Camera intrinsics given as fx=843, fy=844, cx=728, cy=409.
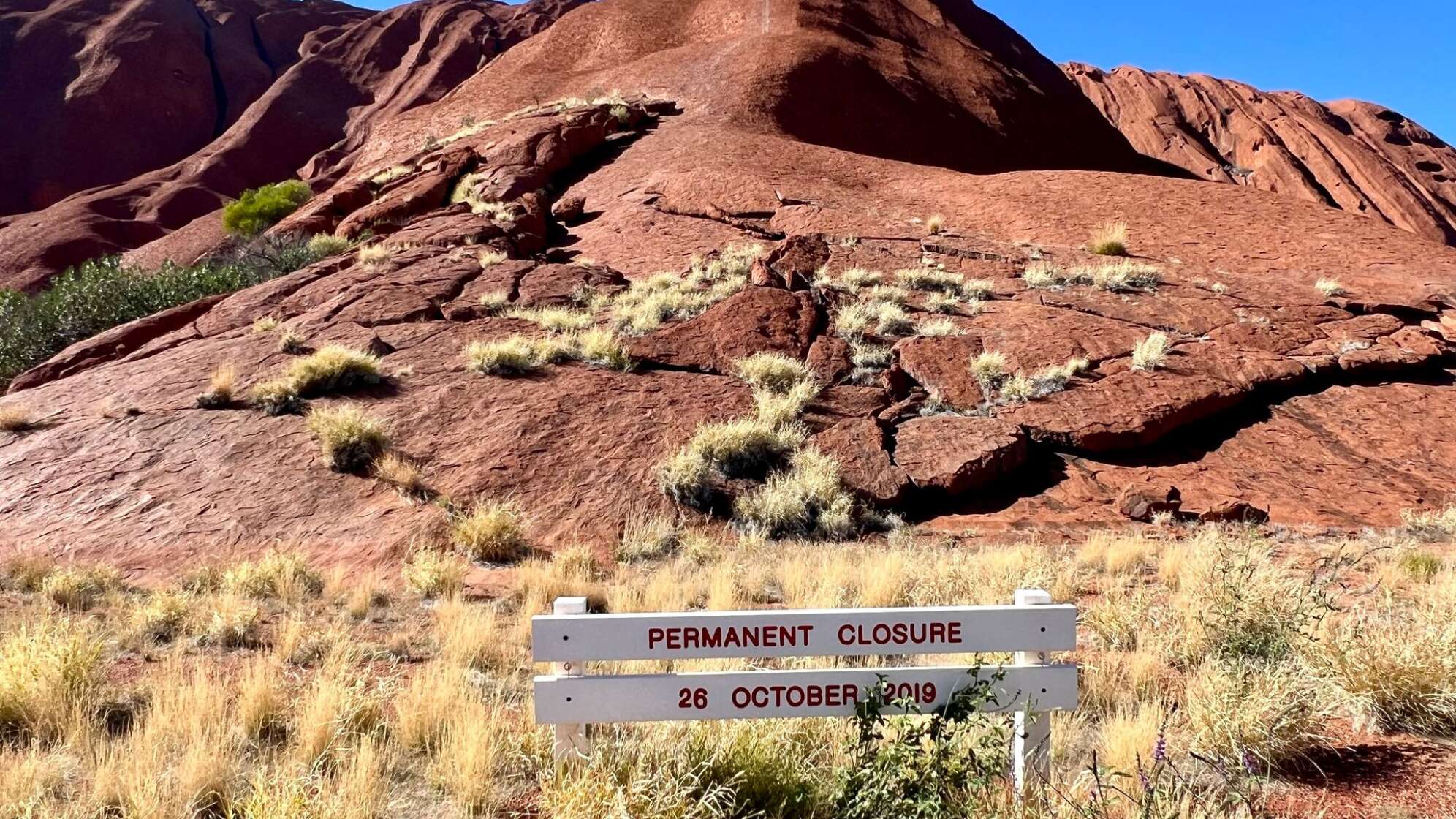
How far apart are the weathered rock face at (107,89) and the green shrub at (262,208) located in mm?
25477

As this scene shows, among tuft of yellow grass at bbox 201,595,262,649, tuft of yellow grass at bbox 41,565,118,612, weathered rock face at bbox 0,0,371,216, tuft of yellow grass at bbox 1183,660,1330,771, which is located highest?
weathered rock face at bbox 0,0,371,216

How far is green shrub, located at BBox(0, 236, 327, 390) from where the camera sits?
18.5 meters

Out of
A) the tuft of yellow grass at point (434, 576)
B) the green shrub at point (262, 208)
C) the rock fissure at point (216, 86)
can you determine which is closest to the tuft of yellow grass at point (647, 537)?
the tuft of yellow grass at point (434, 576)

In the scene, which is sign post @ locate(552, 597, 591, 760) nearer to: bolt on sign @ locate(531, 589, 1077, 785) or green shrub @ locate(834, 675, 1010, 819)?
bolt on sign @ locate(531, 589, 1077, 785)

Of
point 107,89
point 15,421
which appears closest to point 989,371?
point 15,421

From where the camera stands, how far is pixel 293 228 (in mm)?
22266

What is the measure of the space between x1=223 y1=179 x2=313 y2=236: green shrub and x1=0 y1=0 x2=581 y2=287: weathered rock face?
105 centimetres

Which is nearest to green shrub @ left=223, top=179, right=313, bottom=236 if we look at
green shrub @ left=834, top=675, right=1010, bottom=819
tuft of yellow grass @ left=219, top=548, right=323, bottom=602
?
tuft of yellow grass @ left=219, top=548, right=323, bottom=602

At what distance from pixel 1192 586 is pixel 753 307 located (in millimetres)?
7718

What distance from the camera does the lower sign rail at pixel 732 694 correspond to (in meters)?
3.24

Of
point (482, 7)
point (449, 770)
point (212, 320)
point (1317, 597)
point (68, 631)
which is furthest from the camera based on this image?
point (482, 7)

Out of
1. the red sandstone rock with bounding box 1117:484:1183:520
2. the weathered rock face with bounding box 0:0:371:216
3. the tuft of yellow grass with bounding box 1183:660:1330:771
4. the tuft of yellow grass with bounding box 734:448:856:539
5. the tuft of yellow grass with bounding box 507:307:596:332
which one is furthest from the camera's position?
the weathered rock face with bounding box 0:0:371:216

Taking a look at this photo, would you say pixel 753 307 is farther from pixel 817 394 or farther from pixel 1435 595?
pixel 1435 595

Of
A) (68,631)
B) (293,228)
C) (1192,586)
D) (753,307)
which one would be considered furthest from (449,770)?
(293,228)
